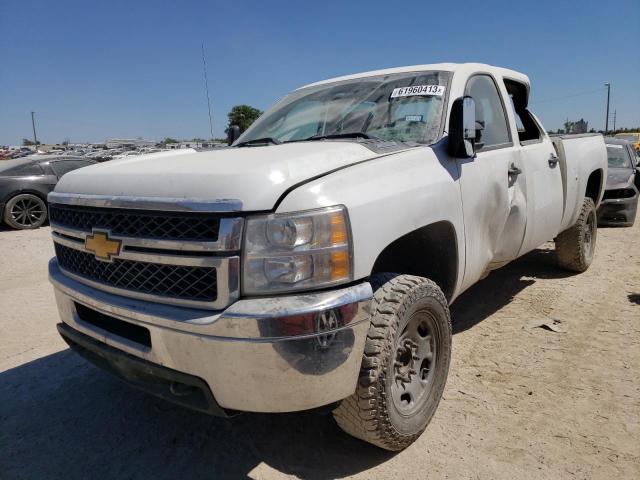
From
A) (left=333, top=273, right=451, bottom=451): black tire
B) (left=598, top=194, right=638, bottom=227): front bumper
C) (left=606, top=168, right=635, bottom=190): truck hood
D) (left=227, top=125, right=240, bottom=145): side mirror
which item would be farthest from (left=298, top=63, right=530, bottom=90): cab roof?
(left=606, top=168, right=635, bottom=190): truck hood

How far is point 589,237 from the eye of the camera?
536 centimetres

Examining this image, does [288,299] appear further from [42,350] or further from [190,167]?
[42,350]

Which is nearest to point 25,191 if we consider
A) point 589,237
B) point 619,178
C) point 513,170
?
→ point 513,170

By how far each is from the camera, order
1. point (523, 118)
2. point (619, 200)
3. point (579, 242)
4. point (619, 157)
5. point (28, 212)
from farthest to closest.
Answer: point (28, 212) → point (619, 157) → point (619, 200) → point (579, 242) → point (523, 118)

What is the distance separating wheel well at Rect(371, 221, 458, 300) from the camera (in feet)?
8.47

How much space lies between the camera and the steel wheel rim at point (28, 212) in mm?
9359

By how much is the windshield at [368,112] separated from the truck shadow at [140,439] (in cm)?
170

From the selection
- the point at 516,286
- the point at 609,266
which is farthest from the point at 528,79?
the point at 609,266

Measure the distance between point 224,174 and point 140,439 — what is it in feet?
5.26

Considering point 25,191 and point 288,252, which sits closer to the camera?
point 288,252

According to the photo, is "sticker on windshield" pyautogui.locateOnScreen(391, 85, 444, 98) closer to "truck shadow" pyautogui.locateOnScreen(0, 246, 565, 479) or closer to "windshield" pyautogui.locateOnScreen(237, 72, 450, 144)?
"windshield" pyautogui.locateOnScreen(237, 72, 450, 144)

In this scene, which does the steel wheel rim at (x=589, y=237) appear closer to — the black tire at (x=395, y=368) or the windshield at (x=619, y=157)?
the black tire at (x=395, y=368)

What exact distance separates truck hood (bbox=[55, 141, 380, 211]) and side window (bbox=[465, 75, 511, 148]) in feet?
4.32

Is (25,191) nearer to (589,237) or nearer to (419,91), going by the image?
(419,91)
